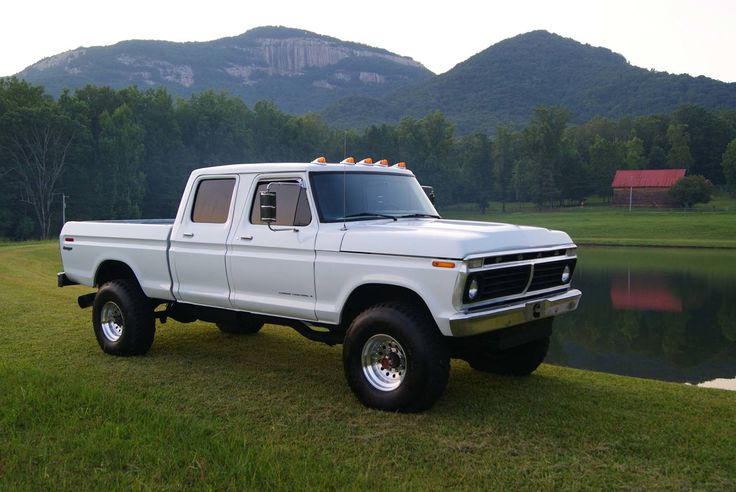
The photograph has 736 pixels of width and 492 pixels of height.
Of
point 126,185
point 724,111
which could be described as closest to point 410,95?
point 724,111

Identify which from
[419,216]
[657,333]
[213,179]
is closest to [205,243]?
[213,179]

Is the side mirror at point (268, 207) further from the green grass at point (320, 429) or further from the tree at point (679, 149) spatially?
the tree at point (679, 149)

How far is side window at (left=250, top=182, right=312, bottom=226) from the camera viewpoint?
6.47m

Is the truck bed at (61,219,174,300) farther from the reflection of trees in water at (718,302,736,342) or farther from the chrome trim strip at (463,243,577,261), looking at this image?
the reflection of trees in water at (718,302,736,342)

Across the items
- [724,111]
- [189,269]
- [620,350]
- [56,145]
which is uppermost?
[724,111]

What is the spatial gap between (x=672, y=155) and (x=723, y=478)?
108m

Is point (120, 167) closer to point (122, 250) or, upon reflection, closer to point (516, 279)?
point (122, 250)

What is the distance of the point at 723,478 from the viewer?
4590 mm

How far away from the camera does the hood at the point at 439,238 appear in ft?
17.8

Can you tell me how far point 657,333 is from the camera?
15102 millimetres

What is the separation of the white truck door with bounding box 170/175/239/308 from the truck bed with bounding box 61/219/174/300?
0.83ft

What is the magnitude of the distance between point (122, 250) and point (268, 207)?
2.79 metres

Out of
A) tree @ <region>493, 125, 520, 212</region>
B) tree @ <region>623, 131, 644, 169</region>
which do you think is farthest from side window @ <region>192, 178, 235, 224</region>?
tree @ <region>623, 131, 644, 169</region>

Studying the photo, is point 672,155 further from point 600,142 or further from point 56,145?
point 56,145
